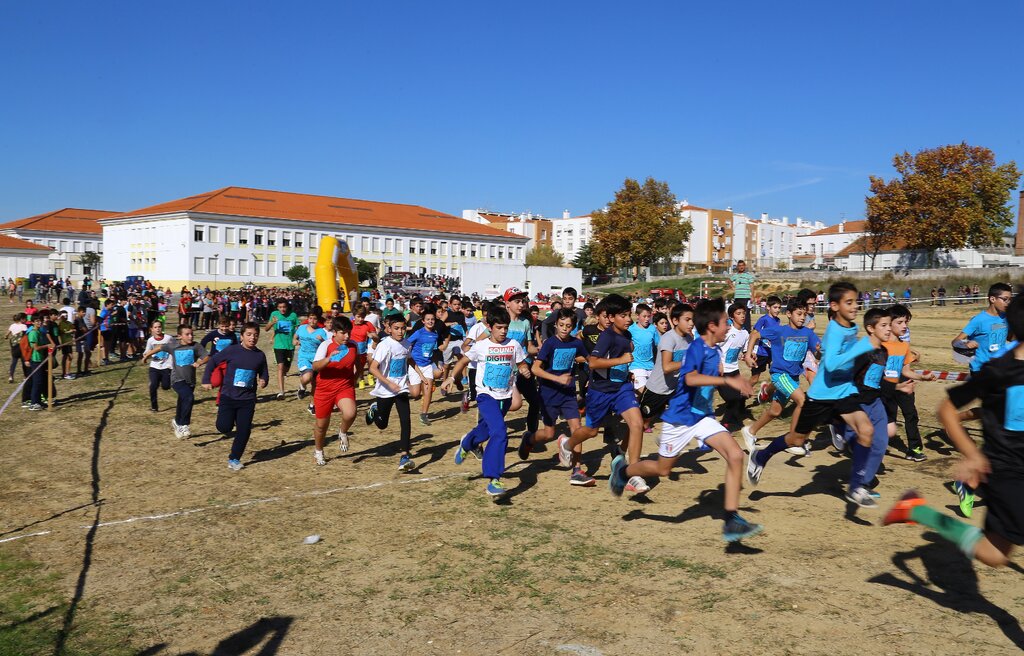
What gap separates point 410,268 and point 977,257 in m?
64.0

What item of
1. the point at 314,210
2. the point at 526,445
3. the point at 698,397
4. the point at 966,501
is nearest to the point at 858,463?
the point at 966,501

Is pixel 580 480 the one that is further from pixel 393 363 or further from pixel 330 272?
pixel 330 272

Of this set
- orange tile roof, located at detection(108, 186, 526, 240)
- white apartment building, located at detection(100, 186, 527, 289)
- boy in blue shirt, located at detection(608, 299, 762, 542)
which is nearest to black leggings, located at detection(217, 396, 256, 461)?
boy in blue shirt, located at detection(608, 299, 762, 542)

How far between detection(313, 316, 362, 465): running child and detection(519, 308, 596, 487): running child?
2541 millimetres

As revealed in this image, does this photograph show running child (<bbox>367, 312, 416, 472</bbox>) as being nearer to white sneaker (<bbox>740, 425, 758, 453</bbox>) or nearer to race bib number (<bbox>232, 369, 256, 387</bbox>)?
race bib number (<bbox>232, 369, 256, 387</bbox>)

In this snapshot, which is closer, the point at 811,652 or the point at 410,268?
the point at 811,652

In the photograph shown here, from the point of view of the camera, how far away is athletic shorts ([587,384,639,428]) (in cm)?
804

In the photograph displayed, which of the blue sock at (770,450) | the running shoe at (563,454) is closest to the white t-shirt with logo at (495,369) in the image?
the running shoe at (563,454)

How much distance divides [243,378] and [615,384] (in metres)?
4.95

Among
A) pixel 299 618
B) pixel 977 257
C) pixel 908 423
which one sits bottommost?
pixel 299 618

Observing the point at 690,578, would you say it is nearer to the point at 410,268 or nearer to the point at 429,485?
the point at 429,485

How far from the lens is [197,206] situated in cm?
8569

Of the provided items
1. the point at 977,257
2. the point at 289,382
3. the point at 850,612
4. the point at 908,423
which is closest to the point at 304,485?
the point at 850,612

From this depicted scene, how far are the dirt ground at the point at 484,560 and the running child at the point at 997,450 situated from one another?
28.1 inches
